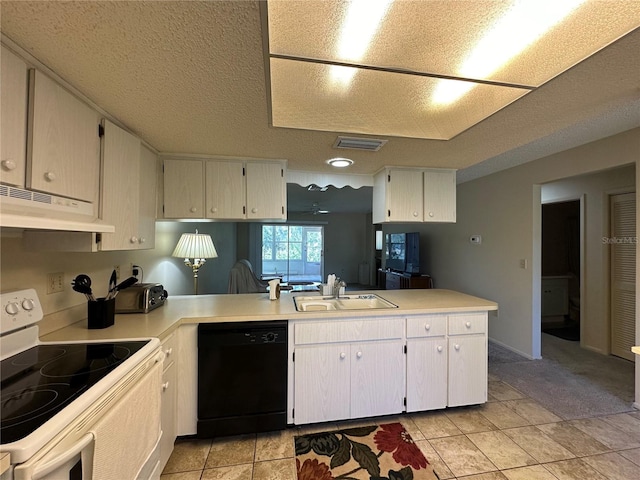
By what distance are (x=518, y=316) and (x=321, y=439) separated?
285 centimetres

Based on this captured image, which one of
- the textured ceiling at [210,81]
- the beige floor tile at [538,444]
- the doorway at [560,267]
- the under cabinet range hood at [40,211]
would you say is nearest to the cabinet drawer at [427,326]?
the beige floor tile at [538,444]

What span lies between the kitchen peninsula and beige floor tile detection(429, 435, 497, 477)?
0.27 meters

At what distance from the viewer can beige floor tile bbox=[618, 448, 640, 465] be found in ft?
5.68

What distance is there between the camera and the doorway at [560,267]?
15.4ft

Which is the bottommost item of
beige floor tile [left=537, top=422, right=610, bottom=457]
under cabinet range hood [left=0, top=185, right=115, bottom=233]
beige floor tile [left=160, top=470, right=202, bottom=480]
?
beige floor tile [left=160, top=470, right=202, bottom=480]

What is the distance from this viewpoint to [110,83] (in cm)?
129

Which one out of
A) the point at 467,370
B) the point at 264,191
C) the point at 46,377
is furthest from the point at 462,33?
the point at 467,370

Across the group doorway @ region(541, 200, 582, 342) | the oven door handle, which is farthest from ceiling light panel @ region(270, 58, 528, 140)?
doorway @ region(541, 200, 582, 342)

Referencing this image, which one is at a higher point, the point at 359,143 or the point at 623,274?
the point at 359,143

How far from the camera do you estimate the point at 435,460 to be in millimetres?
1741

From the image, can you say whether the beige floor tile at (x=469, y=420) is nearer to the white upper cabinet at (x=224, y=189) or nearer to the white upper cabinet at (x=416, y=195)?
the white upper cabinet at (x=416, y=195)

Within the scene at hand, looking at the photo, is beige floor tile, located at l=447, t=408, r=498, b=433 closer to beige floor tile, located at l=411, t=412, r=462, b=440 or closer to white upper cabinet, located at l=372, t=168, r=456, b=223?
beige floor tile, located at l=411, t=412, r=462, b=440

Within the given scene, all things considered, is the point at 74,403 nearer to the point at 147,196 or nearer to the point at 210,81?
the point at 210,81

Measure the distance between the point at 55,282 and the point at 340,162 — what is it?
2.11 metres
